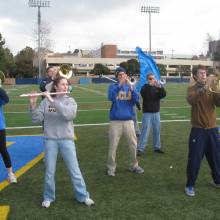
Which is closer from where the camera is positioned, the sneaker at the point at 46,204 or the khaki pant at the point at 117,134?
the sneaker at the point at 46,204

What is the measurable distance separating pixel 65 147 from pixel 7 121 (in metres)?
10.3

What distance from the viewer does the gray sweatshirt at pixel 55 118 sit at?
5.40 metres

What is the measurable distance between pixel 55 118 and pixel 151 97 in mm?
3868

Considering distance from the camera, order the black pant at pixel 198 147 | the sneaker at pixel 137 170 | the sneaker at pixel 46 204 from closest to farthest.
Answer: the sneaker at pixel 46 204 → the black pant at pixel 198 147 → the sneaker at pixel 137 170

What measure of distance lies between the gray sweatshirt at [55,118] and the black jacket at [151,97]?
367cm

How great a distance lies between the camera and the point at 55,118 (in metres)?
5.46

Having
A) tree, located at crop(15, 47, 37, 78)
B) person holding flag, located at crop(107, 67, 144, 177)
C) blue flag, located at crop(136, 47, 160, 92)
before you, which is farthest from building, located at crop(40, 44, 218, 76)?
person holding flag, located at crop(107, 67, 144, 177)

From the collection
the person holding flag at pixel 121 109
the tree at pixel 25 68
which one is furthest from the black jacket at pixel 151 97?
the tree at pixel 25 68

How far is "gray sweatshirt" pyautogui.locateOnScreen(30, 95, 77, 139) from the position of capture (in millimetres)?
5402

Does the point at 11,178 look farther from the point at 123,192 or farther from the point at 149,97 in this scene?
the point at 149,97

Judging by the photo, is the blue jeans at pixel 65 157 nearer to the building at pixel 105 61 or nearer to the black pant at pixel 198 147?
the black pant at pixel 198 147

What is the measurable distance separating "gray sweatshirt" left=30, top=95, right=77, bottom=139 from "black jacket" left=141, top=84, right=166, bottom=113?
3.67m

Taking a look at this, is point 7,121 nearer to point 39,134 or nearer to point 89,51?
point 39,134

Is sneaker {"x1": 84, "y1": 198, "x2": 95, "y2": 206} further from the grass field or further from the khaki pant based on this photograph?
the khaki pant
